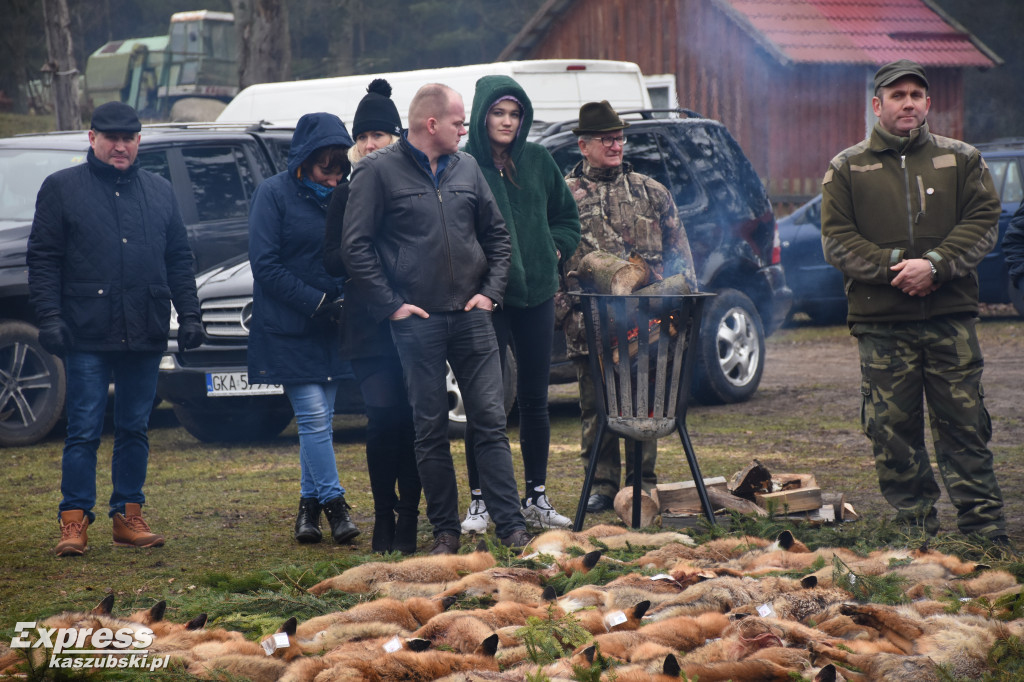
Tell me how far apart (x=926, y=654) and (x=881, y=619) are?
0.85ft

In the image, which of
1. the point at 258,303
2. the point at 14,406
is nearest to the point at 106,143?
the point at 258,303

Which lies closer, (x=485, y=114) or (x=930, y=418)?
(x=930, y=418)

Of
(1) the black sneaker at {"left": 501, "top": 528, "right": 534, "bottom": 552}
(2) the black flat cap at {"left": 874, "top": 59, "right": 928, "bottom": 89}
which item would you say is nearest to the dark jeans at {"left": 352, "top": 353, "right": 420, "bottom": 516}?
(1) the black sneaker at {"left": 501, "top": 528, "right": 534, "bottom": 552}

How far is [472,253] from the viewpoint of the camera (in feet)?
18.1

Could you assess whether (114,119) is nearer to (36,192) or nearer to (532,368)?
(532,368)

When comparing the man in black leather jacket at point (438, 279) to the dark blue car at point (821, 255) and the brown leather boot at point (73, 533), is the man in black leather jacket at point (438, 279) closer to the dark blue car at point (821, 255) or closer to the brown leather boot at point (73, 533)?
Answer: the brown leather boot at point (73, 533)

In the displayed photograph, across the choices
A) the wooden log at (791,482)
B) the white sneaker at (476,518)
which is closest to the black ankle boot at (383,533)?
the white sneaker at (476,518)

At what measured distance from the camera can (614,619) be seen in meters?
4.19

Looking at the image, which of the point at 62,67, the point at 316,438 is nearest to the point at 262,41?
the point at 62,67

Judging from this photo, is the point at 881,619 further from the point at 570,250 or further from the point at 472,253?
the point at 570,250

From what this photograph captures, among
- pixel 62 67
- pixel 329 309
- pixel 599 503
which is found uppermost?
pixel 62 67

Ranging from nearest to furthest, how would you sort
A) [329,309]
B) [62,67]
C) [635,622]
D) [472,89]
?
[635,622] < [329,309] < [472,89] < [62,67]

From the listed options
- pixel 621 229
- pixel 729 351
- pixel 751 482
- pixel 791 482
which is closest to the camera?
pixel 751 482

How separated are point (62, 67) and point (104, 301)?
41.2 ft
